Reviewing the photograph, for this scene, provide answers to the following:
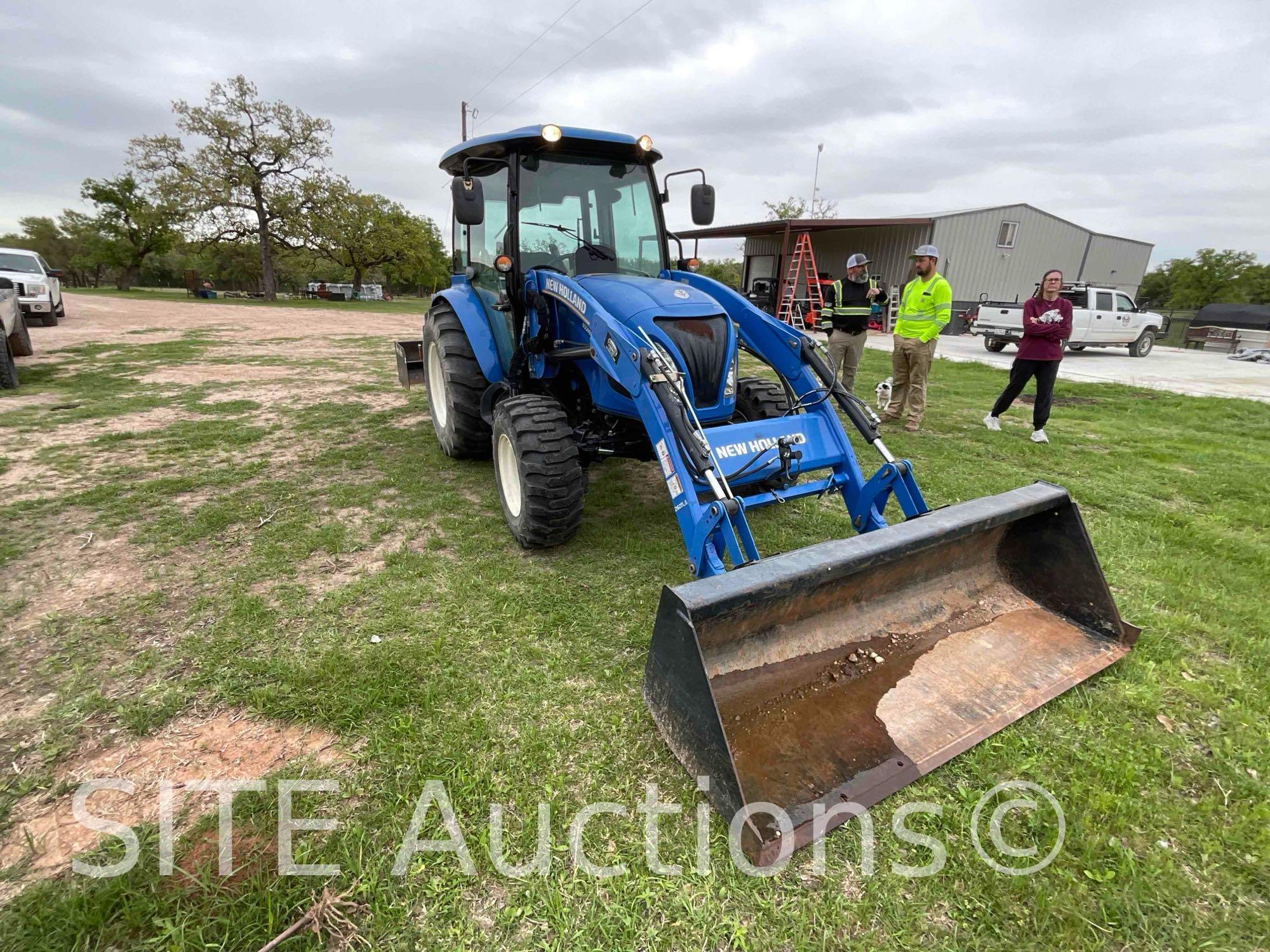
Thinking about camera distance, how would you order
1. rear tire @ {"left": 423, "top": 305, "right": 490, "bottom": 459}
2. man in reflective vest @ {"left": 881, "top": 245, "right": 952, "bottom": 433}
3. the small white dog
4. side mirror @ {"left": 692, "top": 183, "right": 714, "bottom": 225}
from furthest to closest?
1. the small white dog
2. man in reflective vest @ {"left": 881, "top": 245, "right": 952, "bottom": 433}
3. rear tire @ {"left": 423, "top": 305, "right": 490, "bottom": 459}
4. side mirror @ {"left": 692, "top": 183, "right": 714, "bottom": 225}

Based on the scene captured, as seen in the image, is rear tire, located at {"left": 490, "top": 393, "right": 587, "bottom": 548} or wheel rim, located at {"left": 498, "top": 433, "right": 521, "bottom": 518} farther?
wheel rim, located at {"left": 498, "top": 433, "right": 521, "bottom": 518}

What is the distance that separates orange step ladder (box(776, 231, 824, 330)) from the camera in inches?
779

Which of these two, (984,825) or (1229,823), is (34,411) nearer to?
(984,825)

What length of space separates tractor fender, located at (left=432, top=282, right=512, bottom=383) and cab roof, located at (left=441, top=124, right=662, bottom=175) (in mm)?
1024

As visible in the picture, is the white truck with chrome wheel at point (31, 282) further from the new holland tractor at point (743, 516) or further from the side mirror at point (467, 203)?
the side mirror at point (467, 203)

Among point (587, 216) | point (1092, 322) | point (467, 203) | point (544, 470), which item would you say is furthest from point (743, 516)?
point (1092, 322)

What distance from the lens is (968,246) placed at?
24.0 meters

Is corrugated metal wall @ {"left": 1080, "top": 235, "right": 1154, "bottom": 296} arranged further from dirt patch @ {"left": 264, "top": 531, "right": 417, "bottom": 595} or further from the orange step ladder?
dirt patch @ {"left": 264, "top": 531, "right": 417, "bottom": 595}

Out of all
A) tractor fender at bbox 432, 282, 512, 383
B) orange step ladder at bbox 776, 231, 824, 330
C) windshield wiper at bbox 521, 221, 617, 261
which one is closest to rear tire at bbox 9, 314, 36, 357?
tractor fender at bbox 432, 282, 512, 383

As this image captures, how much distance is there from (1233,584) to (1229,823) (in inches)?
82.2

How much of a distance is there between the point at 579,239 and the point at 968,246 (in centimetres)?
2520

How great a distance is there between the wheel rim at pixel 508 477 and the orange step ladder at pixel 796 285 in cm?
1712

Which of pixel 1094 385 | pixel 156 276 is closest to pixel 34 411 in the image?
pixel 1094 385

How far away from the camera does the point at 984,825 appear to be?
6.16 feet
